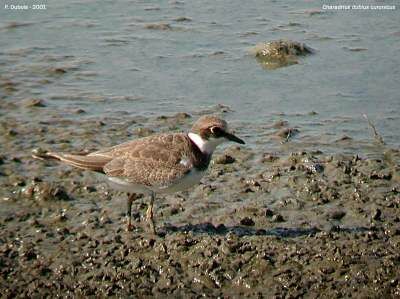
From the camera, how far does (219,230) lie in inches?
329

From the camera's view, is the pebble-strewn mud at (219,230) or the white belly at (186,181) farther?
the white belly at (186,181)

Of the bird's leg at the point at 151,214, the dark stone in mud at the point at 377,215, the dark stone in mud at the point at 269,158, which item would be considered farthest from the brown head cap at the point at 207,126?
the dark stone in mud at the point at 377,215

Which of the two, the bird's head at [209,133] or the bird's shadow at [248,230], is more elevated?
the bird's head at [209,133]

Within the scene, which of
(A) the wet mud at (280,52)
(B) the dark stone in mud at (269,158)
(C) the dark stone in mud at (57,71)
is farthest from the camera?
(A) the wet mud at (280,52)

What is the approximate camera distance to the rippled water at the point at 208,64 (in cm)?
1126

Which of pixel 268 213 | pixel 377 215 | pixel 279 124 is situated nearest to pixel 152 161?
pixel 268 213

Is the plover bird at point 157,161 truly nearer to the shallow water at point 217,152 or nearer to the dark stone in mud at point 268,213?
the shallow water at point 217,152

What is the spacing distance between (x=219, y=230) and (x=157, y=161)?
94 cm

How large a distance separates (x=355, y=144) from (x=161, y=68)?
12.1ft

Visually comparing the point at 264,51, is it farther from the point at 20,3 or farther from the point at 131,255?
the point at 131,255

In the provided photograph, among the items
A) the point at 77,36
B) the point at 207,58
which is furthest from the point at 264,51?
the point at 77,36

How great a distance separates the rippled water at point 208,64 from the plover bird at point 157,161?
212 centimetres

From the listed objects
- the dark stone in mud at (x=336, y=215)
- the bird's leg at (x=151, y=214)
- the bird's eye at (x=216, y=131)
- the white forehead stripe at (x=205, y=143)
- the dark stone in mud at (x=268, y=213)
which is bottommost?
the dark stone in mud at (x=336, y=215)

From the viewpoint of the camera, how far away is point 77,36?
46.4ft
